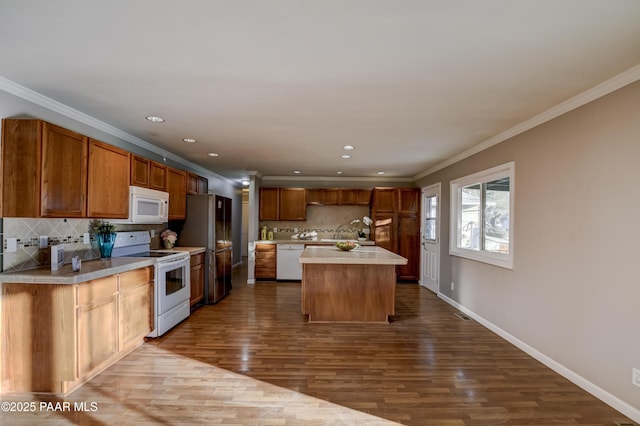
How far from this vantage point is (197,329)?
3875mm

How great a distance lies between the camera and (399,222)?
6.91 m

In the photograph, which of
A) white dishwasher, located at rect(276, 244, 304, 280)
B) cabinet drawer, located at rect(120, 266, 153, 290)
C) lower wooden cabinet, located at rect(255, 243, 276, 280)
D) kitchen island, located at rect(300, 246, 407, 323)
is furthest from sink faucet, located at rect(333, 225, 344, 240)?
cabinet drawer, located at rect(120, 266, 153, 290)

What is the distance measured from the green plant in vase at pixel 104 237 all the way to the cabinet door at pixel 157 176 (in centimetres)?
78

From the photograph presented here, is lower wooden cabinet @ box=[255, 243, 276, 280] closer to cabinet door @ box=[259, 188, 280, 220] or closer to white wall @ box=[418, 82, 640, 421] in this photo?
cabinet door @ box=[259, 188, 280, 220]

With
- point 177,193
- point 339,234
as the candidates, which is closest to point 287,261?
point 339,234

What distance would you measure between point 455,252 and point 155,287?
427 cm

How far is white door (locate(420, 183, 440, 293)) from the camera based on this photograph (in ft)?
19.4

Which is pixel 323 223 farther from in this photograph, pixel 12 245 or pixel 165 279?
pixel 12 245

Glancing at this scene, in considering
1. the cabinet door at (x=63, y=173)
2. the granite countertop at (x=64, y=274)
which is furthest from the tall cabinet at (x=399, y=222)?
the cabinet door at (x=63, y=173)

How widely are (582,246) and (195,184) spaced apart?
5210mm

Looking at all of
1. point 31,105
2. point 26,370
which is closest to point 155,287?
point 26,370

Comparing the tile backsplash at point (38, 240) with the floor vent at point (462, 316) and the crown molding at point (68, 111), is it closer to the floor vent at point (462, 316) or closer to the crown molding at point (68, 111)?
the crown molding at point (68, 111)

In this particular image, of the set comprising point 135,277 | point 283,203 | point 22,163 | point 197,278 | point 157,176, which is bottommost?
point 197,278

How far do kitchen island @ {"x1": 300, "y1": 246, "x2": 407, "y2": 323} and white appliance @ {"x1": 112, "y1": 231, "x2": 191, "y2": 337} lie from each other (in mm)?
1588
